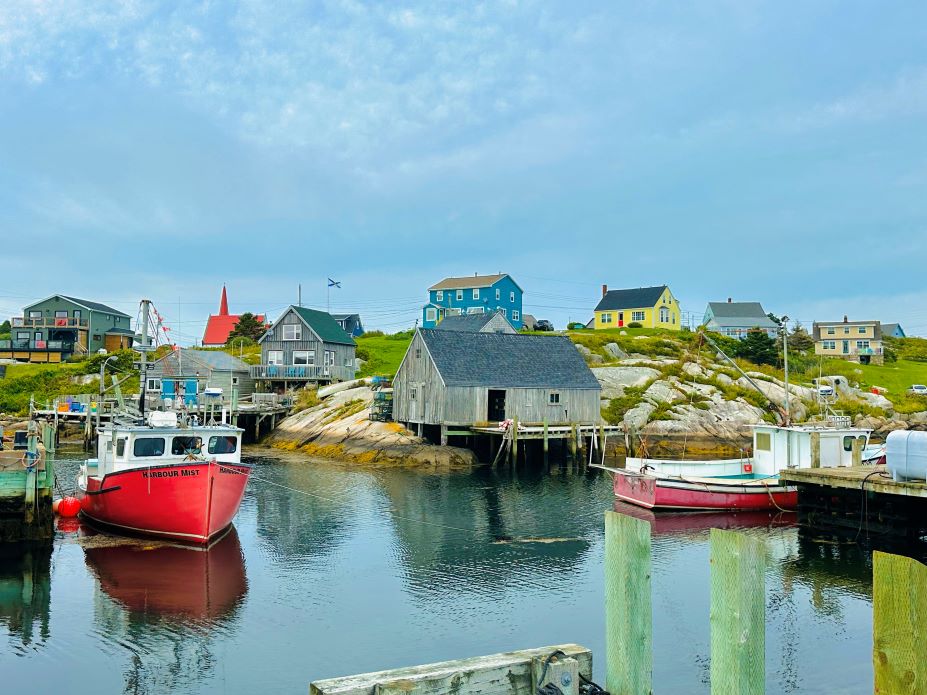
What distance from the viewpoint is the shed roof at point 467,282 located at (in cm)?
9494

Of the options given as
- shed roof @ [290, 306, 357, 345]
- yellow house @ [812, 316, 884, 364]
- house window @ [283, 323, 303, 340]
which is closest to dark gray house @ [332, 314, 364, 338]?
shed roof @ [290, 306, 357, 345]

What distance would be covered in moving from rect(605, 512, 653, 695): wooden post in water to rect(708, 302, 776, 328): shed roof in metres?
103

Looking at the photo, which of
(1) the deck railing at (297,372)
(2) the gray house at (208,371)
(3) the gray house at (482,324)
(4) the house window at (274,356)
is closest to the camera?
(2) the gray house at (208,371)

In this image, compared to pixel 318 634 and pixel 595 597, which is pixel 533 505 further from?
pixel 318 634

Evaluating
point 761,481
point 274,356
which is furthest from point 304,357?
point 761,481

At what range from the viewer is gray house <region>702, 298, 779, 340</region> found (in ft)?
346

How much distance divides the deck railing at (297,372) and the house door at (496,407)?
2322 cm

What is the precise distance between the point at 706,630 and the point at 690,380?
45.8 metres

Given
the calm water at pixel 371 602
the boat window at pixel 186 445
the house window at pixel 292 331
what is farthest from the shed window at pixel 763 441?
the house window at pixel 292 331

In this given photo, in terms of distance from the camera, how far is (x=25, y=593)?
20.0 metres

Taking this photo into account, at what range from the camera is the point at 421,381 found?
2004 inches

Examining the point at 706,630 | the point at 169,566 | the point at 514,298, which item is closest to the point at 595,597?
the point at 706,630

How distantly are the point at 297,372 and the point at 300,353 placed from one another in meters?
2.13

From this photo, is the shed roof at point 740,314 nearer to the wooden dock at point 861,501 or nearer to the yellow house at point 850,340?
the yellow house at point 850,340
